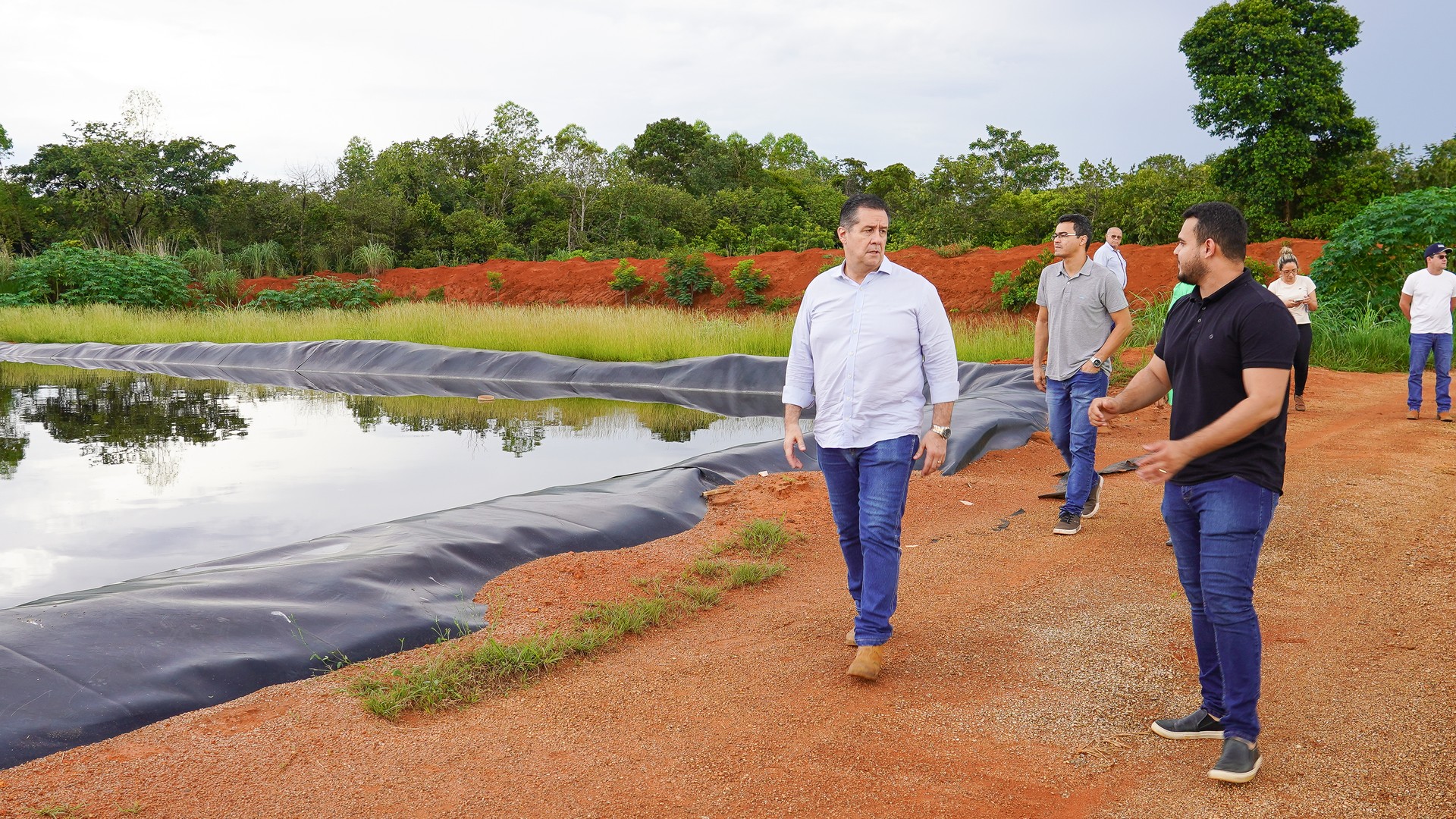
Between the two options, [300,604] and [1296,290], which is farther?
[1296,290]

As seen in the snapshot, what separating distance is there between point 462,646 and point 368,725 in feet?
2.22

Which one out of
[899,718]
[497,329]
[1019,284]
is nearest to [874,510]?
[899,718]

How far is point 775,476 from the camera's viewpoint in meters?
6.74

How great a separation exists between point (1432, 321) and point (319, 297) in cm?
2230

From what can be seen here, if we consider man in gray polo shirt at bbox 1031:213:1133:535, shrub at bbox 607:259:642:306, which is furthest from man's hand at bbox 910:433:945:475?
shrub at bbox 607:259:642:306

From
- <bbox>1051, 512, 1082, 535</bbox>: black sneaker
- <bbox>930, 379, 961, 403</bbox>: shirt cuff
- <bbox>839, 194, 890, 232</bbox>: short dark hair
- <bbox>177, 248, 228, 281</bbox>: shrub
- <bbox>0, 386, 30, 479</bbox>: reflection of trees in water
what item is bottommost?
<bbox>0, 386, 30, 479</bbox>: reflection of trees in water

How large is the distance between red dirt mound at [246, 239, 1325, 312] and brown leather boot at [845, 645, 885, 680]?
42.6ft

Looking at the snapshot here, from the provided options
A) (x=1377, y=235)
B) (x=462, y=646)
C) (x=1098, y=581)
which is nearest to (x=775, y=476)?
(x=1098, y=581)

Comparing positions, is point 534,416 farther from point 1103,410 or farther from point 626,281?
point 626,281

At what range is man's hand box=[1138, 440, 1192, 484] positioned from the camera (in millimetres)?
2510

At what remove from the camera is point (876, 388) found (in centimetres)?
338

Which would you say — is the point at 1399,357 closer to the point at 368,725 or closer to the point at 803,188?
the point at 368,725

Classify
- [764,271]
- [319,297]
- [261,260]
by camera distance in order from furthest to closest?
[261,260]
[319,297]
[764,271]

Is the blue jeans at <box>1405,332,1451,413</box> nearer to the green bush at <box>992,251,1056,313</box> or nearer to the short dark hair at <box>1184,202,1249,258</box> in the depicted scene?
the short dark hair at <box>1184,202,1249,258</box>
